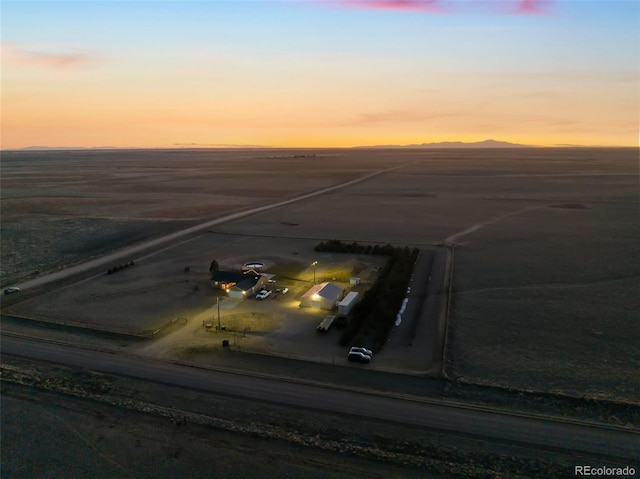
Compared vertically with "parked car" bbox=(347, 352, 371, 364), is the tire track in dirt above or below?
above

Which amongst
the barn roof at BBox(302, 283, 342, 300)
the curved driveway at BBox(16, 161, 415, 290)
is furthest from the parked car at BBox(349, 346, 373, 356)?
the curved driveway at BBox(16, 161, 415, 290)

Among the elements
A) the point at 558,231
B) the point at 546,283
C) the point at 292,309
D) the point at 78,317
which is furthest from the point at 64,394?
the point at 558,231

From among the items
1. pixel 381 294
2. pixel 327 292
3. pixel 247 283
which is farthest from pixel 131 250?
pixel 381 294

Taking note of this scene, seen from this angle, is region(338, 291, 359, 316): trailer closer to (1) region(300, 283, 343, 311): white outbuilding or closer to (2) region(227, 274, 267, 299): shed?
(1) region(300, 283, 343, 311): white outbuilding

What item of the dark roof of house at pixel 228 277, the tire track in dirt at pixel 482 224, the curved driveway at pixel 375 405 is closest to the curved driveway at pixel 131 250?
the curved driveway at pixel 375 405

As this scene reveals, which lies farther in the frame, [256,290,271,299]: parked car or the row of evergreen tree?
[256,290,271,299]: parked car

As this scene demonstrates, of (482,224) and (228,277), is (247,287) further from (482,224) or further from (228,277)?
(482,224)
